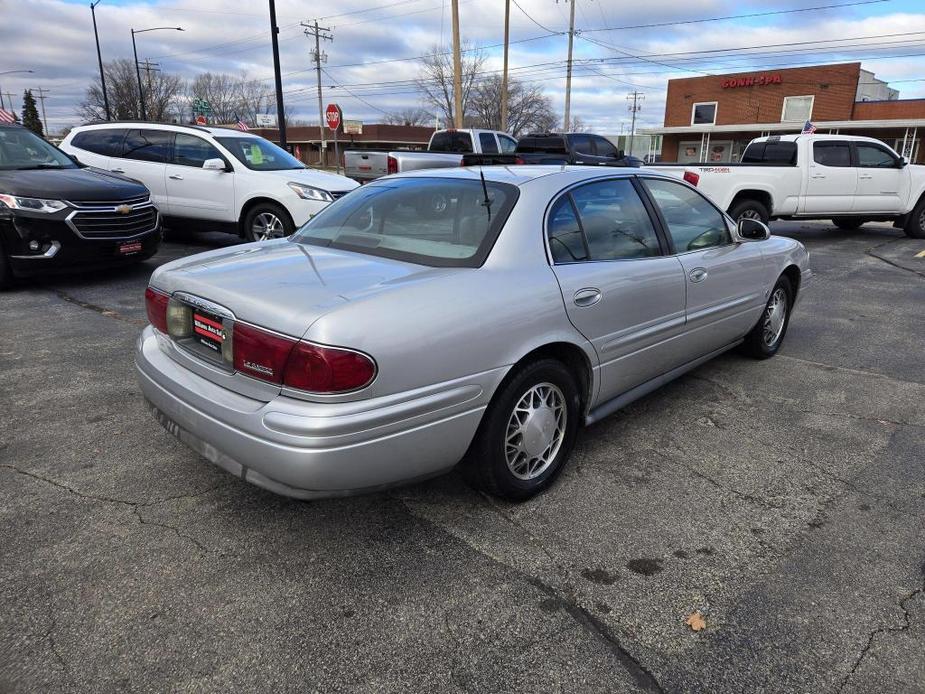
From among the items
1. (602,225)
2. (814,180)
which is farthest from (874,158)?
(602,225)

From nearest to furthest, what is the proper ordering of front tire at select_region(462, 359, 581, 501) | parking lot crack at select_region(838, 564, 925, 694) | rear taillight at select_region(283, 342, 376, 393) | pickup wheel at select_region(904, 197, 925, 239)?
parking lot crack at select_region(838, 564, 925, 694)
rear taillight at select_region(283, 342, 376, 393)
front tire at select_region(462, 359, 581, 501)
pickup wheel at select_region(904, 197, 925, 239)

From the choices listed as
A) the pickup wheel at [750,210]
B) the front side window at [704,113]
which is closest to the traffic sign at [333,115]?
the pickup wheel at [750,210]

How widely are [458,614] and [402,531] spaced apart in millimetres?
573

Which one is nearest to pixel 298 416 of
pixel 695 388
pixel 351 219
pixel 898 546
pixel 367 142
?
pixel 351 219

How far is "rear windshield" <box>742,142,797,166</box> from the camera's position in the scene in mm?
11820

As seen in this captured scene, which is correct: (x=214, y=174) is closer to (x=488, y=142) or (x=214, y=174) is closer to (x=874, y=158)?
(x=488, y=142)

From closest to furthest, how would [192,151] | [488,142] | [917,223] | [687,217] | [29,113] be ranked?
[687,217] → [192,151] → [917,223] → [488,142] → [29,113]

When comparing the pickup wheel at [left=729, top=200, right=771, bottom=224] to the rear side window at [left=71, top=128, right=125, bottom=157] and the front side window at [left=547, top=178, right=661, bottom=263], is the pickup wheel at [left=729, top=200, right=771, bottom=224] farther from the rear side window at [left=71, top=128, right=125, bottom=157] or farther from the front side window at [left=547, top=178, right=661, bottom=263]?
the rear side window at [left=71, top=128, right=125, bottom=157]

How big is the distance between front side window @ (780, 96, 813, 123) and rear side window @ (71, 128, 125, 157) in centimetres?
3823

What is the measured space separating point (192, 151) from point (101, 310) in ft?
13.4

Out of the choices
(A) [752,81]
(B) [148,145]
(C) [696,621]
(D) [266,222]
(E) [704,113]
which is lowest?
(C) [696,621]

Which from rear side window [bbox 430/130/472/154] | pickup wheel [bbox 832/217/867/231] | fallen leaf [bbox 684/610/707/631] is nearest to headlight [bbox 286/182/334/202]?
fallen leaf [bbox 684/610/707/631]

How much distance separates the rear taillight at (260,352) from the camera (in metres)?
2.32

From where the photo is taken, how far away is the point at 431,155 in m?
13.9
